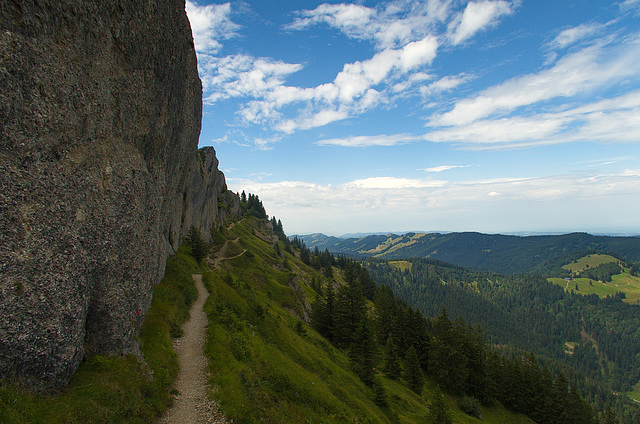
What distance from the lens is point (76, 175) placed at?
1389 centimetres

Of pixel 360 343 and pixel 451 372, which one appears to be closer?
pixel 360 343

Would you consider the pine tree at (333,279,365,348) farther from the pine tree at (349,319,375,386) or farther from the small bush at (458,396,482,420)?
the small bush at (458,396,482,420)

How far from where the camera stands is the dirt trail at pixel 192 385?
572 inches

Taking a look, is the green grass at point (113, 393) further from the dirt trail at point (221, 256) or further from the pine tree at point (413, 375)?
the pine tree at point (413, 375)

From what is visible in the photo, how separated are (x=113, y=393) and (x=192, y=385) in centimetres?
513

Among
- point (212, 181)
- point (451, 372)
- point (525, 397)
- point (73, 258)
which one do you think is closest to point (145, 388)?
point (73, 258)

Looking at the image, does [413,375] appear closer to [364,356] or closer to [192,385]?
[364,356]

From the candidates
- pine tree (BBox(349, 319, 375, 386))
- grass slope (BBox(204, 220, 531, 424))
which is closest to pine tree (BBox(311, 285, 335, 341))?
grass slope (BBox(204, 220, 531, 424))

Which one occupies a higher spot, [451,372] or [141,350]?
[141,350]

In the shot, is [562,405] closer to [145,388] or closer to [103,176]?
[145,388]

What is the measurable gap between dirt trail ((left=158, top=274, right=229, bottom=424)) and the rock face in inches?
156

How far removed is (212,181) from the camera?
77500 mm

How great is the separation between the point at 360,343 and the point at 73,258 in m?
36.9

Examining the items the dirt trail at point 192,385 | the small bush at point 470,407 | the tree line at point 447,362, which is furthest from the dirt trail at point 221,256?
the small bush at point 470,407
